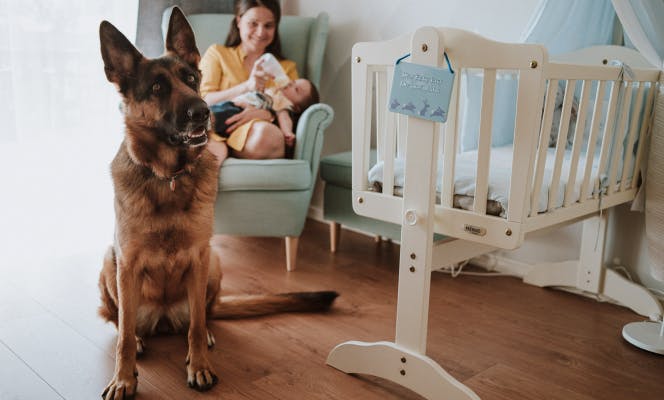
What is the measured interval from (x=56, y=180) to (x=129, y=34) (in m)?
0.77

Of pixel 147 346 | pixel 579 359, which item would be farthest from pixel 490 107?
pixel 147 346

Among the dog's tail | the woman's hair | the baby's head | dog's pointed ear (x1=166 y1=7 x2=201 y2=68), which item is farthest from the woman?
dog's pointed ear (x1=166 y1=7 x2=201 y2=68)

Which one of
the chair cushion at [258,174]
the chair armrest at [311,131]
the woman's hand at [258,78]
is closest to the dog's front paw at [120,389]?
Result: the chair cushion at [258,174]

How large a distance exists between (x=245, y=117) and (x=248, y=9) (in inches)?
22.5

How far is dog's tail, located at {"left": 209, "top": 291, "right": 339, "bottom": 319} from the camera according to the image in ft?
6.85

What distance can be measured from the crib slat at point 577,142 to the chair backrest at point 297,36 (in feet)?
5.61

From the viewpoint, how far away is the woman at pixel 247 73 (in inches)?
101

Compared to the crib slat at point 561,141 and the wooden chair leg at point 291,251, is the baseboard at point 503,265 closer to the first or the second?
the wooden chair leg at point 291,251

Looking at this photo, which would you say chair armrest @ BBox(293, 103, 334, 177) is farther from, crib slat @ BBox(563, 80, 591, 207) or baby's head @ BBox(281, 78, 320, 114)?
crib slat @ BBox(563, 80, 591, 207)

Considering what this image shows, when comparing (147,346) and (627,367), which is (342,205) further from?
(627,367)

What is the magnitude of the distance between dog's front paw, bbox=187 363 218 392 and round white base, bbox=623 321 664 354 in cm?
131

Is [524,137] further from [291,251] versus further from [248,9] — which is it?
[248,9]

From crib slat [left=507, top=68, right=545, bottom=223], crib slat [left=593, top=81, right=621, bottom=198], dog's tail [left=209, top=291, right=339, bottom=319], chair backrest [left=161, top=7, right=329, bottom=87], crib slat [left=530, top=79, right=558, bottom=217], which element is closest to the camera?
crib slat [left=507, top=68, right=545, bottom=223]

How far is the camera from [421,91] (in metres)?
1.46
